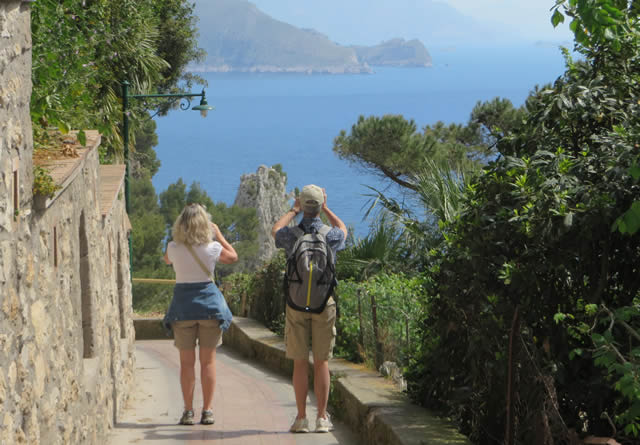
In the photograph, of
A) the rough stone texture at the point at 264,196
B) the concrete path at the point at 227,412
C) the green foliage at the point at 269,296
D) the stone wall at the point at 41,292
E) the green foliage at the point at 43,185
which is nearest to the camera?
the stone wall at the point at 41,292

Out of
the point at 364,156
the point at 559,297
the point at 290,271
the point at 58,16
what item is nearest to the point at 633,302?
the point at 559,297

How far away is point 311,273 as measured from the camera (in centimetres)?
526

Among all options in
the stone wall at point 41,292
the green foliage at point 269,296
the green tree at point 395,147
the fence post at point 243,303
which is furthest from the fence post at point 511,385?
the green tree at point 395,147

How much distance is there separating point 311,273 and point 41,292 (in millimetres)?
1988

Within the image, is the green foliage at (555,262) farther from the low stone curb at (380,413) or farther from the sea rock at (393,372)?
the sea rock at (393,372)

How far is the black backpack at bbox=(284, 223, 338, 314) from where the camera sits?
527cm

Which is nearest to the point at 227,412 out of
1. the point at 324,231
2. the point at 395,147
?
the point at 324,231

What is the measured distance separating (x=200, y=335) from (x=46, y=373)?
216 centimetres

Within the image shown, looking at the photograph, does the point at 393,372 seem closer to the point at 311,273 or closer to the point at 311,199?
the point at 311,273

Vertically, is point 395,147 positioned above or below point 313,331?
above

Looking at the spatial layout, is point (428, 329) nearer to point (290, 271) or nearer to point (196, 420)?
point (290, 271)

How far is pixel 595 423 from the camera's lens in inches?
159

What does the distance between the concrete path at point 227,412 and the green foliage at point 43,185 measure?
2.41 m

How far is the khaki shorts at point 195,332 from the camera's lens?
577cm
